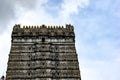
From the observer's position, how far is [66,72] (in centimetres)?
5506

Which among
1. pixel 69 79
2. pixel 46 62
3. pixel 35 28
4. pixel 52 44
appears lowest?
pixel 69 79

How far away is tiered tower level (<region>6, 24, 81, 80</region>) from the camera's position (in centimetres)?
5472

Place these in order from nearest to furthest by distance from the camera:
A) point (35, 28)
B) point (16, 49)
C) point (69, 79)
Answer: point (69, 79) < point (16, 49) < point (35, 28)

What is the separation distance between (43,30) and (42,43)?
3.51 m

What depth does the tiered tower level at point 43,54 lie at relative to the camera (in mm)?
54719

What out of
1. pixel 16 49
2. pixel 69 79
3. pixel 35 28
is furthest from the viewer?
pixel 35 28

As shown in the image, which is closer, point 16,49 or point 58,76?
point 58,76

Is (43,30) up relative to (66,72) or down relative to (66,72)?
up

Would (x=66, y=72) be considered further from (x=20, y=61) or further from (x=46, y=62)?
(x=20, y=61)

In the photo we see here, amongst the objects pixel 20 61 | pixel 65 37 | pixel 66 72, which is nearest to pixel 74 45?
pixel 65 37

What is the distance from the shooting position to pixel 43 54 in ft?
189

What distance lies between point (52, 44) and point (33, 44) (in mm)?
3653

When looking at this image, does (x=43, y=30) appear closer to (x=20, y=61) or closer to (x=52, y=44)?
(x=52, y=44)

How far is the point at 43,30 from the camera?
61719mm
